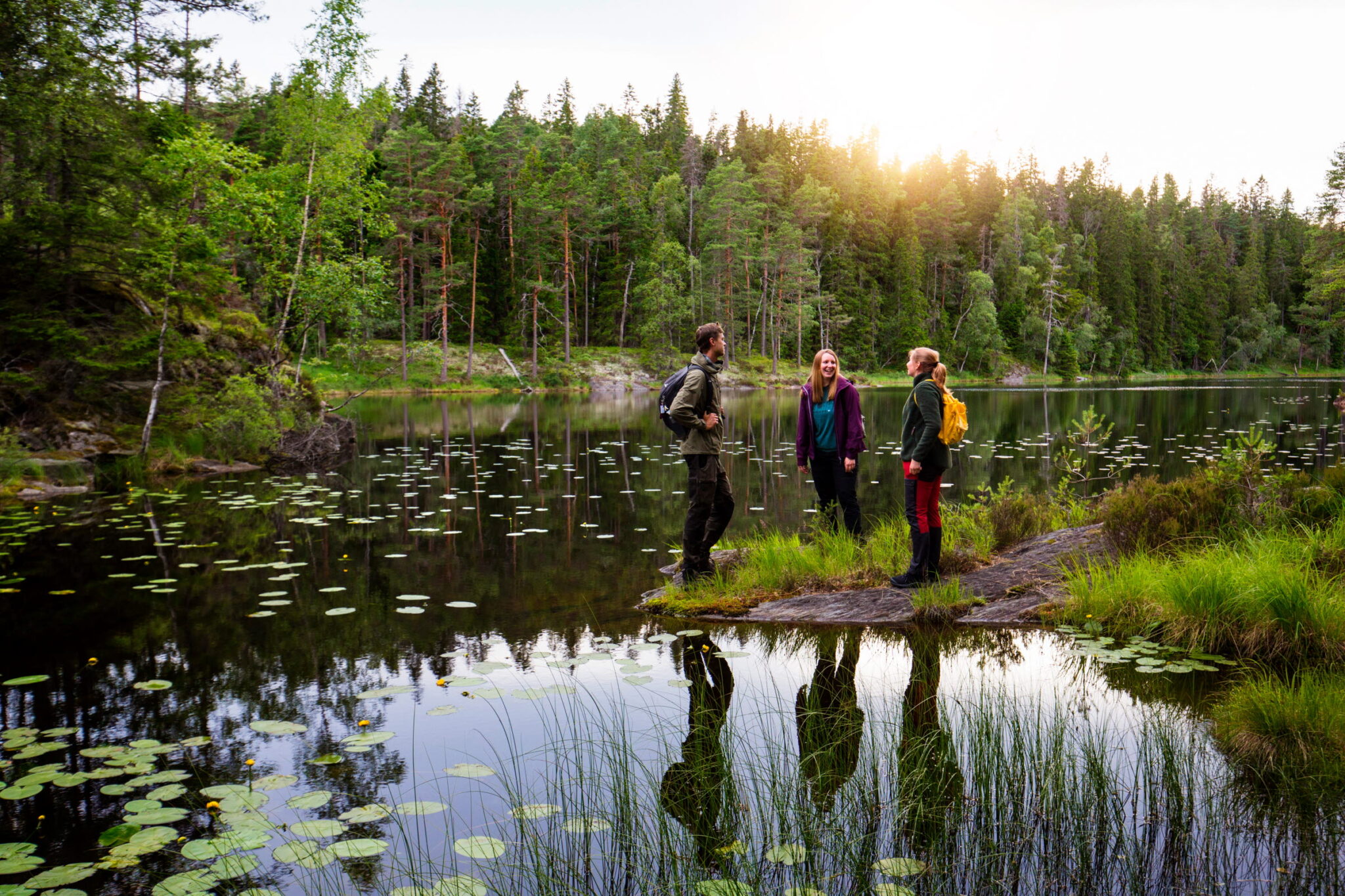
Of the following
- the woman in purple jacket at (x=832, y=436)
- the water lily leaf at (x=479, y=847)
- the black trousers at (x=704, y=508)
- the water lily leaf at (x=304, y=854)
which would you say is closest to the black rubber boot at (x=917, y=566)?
the woman in purple jacket at (x=832, y=436)

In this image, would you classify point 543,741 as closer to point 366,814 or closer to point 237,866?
point 366,814

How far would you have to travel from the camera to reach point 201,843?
3328 millimetres

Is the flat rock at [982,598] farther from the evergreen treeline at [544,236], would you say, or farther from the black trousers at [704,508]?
Answer: the evergreen treeline at [544,236]

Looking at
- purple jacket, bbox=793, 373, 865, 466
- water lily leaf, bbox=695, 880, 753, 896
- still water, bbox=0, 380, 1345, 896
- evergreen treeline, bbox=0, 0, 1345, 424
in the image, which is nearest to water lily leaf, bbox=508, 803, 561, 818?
still water, bbox=0, 380, 1345, 896

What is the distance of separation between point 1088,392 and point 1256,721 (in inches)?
→ 2126

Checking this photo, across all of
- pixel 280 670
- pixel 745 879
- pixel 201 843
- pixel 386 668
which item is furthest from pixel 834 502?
pixel 201 843

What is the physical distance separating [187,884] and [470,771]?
1.22 m

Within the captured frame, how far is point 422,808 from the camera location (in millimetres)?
3574

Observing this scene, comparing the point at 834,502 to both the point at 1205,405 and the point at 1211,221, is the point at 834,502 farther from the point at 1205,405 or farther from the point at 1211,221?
the point at 1211,221

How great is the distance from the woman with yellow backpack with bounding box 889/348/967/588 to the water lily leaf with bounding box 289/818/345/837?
16.1ft

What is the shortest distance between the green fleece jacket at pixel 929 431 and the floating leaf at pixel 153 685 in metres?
5.55

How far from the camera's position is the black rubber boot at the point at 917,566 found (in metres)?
7.10

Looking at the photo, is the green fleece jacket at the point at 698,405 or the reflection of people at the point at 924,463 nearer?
the reflection of people at the point at 924,463

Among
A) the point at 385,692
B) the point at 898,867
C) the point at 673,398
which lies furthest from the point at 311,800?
the point at 673,398
